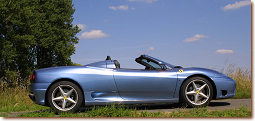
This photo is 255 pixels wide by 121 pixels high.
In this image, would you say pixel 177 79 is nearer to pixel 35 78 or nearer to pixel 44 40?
pixel 35 78

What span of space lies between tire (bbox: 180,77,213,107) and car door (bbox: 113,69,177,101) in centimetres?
27

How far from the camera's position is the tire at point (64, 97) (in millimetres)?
6176

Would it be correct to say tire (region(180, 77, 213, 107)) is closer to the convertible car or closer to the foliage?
the convertible car

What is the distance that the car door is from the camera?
249 inches

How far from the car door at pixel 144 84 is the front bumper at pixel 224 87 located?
3.31 feet

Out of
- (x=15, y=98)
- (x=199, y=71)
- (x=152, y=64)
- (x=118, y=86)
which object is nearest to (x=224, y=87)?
(x=199, y=71)

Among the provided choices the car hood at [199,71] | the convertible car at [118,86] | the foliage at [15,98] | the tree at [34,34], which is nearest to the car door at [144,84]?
the convertible car at [118,86]

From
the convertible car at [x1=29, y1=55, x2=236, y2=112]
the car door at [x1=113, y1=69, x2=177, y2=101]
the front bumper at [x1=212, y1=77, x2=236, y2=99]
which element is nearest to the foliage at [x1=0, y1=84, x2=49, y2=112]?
the convertible car at [x1=29, y1=55, x2=236, y2=112]

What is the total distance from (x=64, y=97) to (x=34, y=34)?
76.0ft

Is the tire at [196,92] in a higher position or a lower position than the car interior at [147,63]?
lower

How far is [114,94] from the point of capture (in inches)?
248

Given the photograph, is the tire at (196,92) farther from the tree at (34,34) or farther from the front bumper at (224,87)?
the tree at (34,34)

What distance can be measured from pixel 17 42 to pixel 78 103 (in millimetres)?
23162

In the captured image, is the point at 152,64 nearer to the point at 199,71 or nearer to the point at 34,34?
the point at 199,71
